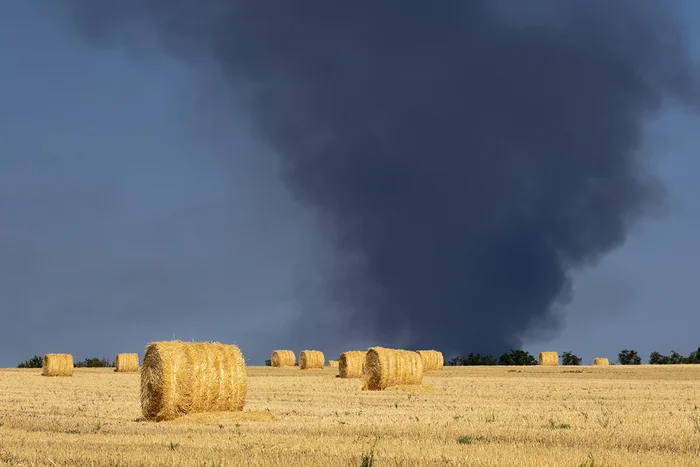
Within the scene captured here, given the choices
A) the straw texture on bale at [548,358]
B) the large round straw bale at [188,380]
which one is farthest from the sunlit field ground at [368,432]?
the straw texture on bale at [548,358]

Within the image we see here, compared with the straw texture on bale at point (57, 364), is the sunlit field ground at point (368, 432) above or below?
below

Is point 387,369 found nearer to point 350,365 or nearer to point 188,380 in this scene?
point 350,365

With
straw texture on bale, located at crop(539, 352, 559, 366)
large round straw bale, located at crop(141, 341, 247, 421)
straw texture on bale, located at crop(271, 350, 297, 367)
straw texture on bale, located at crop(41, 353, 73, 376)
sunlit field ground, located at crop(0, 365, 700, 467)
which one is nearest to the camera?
sunlit field ground, located at crop(0, 365, 700, 467)

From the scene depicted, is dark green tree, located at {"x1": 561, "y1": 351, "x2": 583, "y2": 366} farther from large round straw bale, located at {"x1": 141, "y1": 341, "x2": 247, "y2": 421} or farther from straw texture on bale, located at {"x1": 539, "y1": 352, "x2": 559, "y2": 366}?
large round straw bale, located at {"x1": 141, "y1": 341, "x2": 247, "y2": 421}

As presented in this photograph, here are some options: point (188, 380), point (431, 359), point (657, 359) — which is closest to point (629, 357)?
point (657, 359)

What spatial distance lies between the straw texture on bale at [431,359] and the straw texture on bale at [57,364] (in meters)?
20.5

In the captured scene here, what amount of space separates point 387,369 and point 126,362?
95.7 feet

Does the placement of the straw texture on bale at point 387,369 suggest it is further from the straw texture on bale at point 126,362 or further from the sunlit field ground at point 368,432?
the straw texture on bale at point 126,362

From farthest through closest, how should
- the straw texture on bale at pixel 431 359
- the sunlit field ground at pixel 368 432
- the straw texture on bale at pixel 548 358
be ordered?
the straw texture on bale at pixel 548 358 < the straw texture on bale at pixel 431 359 < the sunlit field ground at pixel 368 432

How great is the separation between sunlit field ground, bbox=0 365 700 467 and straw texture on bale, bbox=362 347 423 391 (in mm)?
5844

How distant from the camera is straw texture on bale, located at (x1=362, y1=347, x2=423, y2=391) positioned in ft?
104

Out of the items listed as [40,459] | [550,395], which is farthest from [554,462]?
[550,395]

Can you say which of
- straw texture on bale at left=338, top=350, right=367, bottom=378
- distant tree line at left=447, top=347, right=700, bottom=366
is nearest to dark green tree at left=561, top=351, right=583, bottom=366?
distant tree line at left=447, top=347, right=700, bottom=366

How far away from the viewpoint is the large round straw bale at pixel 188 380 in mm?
19016
